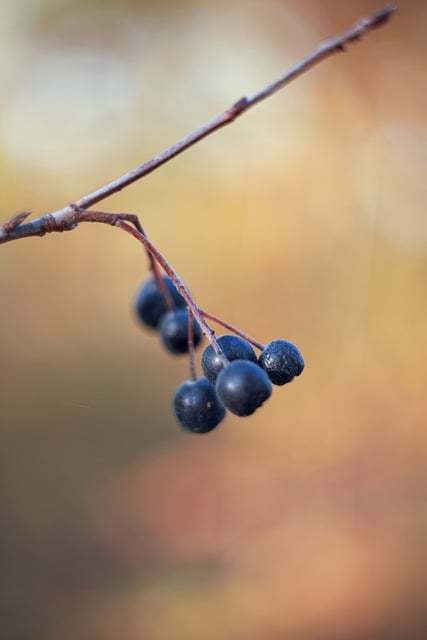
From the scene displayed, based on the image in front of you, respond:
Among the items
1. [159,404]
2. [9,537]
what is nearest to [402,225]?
[159,404]

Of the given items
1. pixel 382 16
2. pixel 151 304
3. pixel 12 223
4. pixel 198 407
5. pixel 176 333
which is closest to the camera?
pixel 382 16

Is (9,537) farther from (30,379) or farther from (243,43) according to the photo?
(243,43)

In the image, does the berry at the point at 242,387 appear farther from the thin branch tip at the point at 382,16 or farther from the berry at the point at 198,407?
the thin branch tip at the point at 382,16

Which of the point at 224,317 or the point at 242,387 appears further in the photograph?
the point at 224,317

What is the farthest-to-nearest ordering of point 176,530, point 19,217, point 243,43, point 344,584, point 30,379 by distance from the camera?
point 243,43 → point 30,379 → point 176,530 → point 344,584 → point 19,217

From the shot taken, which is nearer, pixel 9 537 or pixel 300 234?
pixel 9 537

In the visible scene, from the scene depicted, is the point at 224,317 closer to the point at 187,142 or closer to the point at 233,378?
the point at 233,378

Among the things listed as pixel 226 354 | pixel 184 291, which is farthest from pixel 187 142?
pixel 226 354

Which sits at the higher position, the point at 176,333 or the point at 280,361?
the point at 176,333

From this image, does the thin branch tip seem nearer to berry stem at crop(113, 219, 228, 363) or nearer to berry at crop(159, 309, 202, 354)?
berry stem at crop(113, 219, 228, 363)
